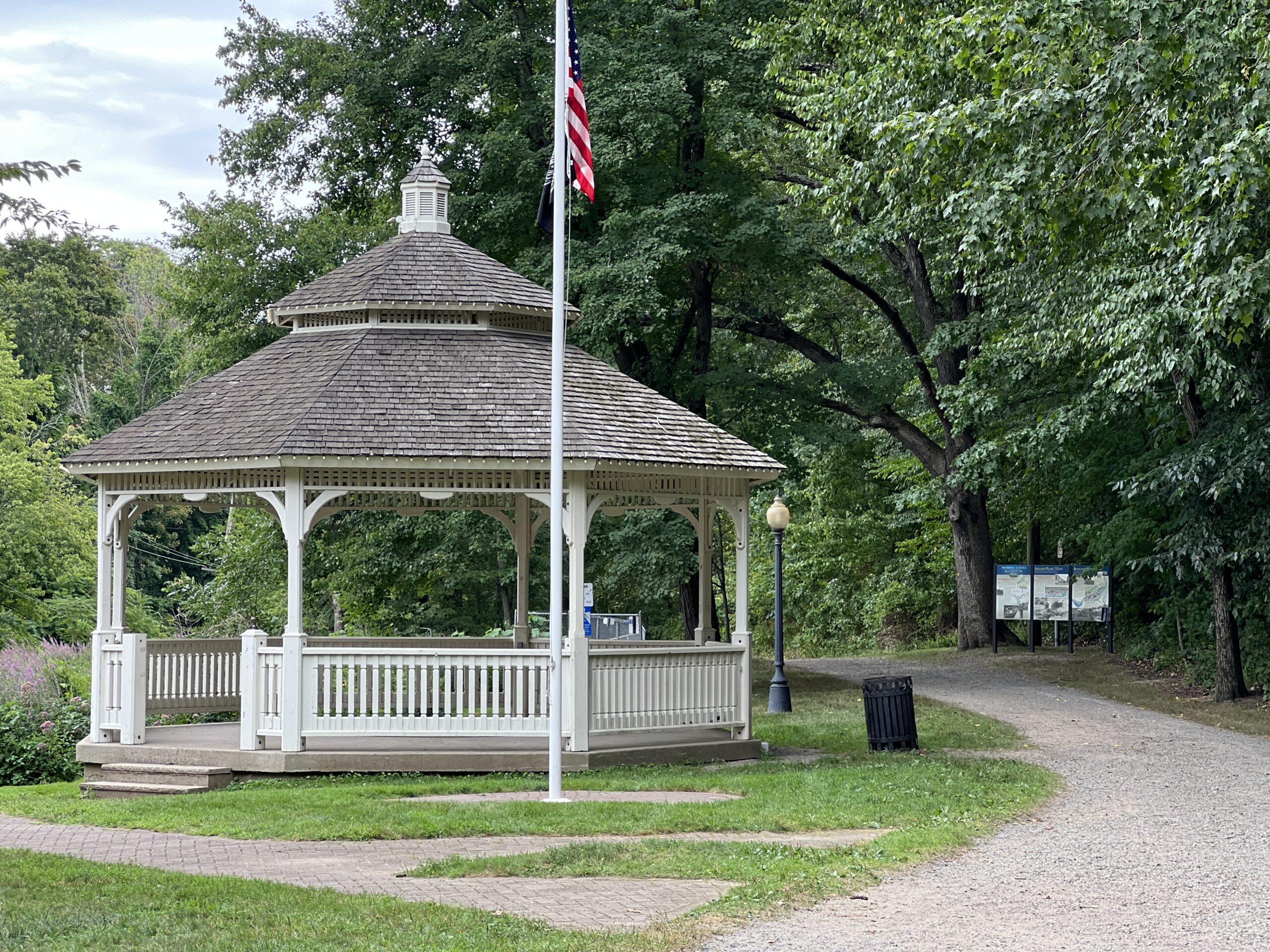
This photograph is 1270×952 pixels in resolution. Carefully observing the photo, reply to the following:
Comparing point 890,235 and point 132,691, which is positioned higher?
point 890,235

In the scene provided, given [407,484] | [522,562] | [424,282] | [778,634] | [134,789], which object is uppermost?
[424,282]

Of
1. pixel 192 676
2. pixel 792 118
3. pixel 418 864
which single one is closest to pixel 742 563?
pixel 192 676

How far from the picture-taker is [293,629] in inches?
587

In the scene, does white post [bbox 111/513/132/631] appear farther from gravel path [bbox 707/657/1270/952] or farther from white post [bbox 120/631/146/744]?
gravel path [bbox 707/657/1270/952]

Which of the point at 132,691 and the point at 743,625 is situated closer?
the point at 132,691

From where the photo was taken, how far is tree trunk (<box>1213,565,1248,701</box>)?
21.3 meters

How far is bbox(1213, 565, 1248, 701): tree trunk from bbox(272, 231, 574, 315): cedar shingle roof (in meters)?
11.8

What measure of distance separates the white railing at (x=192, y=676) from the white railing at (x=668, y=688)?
5.01 m

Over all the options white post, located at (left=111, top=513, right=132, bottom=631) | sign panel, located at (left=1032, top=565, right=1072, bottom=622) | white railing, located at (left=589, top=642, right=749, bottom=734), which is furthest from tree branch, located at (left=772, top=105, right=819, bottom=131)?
white post, located at (left=111, top=513, right=132, bottom=631)

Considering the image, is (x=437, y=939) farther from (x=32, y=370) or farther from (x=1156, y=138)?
(x=32, y=370)

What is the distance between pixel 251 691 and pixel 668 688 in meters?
4.69

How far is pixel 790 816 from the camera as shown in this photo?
1130 centimetres

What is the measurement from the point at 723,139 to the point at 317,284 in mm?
10520

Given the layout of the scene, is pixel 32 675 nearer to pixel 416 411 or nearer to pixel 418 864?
pixel 416 411
